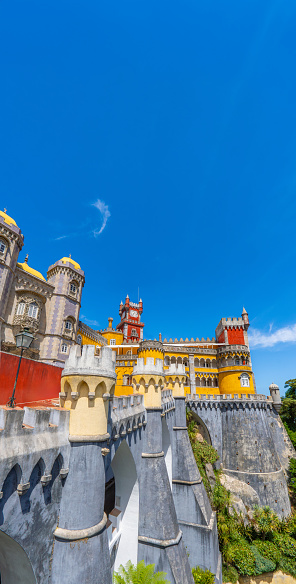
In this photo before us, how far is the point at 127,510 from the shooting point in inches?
471

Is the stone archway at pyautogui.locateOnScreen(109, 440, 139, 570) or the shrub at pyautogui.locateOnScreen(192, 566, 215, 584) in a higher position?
the stone archway at pyautogui.locateOnScreen(109, 440, 139, 570)

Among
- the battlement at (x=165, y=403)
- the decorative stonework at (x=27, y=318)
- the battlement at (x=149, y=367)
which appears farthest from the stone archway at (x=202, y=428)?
the decorative stonework at (x=27, y=318)

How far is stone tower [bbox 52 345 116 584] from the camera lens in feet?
20.0

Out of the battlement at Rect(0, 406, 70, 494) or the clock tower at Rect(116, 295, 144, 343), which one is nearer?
the battlement at Rect(0, 406, 70, 494)

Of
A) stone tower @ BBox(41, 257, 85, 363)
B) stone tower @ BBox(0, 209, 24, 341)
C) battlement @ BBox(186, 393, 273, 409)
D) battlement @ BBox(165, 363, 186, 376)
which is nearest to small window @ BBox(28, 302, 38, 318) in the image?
stone tower @ BBox(41, 257, 85, 363)

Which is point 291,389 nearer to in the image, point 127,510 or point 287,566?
point 287,566

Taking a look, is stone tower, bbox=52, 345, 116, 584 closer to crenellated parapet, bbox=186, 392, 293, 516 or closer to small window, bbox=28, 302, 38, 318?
small window, bbox=28, 302, 38, 318

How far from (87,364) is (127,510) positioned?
32.7 feet

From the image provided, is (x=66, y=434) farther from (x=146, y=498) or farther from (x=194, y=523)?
(x=194, y=523)

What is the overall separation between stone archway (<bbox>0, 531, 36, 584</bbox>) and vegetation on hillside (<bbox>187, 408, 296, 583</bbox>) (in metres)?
23.3

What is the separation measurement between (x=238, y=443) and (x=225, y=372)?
12017 mm

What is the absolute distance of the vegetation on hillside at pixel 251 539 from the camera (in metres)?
21.4

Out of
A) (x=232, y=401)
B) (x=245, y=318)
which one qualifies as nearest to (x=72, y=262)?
(x=232, y=401)

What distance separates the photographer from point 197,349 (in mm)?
44188
